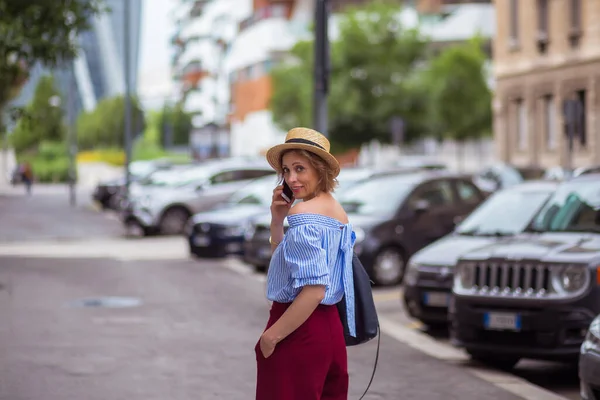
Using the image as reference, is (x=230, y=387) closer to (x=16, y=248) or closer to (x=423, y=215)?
(x=423, y=215)

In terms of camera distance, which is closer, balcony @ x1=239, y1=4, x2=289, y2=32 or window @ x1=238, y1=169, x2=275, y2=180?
window @ x1=238, y1=169, x2=275, y2=180

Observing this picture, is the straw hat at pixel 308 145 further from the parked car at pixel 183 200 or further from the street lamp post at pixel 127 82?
the street lamp post at pixel 127 82

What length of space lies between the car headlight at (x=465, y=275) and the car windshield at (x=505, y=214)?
7.89 feet

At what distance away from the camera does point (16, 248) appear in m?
28.4

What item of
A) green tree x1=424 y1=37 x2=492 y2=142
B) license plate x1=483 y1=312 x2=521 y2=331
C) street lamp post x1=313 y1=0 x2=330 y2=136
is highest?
green tree x1=424 y1=37 x2=492 y2=142

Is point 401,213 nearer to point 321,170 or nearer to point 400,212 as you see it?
point 400,212

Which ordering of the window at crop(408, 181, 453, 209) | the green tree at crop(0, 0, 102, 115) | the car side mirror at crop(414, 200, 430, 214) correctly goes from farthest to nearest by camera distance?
the window at crop(408, 181, 453, 209) → the car side mirror at crop(414, 200, 430, 214) → the green tree at crop(0, 0, 102, 115)

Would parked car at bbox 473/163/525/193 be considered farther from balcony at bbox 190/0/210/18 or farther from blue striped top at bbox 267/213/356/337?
balcony at bbox 190/0/210/18

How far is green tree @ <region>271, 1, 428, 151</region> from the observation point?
2247 inches

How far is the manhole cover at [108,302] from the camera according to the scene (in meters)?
15.6

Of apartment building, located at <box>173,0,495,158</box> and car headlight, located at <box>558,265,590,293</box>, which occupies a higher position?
apartment building, located at <box>173,0,495,158</box>

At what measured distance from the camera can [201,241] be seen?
78.5ft

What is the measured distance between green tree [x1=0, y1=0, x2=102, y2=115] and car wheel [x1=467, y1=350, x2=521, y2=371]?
30.0 ft

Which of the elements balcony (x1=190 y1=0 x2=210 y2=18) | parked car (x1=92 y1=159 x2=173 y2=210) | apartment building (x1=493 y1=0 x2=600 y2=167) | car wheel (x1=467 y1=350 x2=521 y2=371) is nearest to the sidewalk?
parked car (x1=92 y1=159 x2=173 y2=210)
